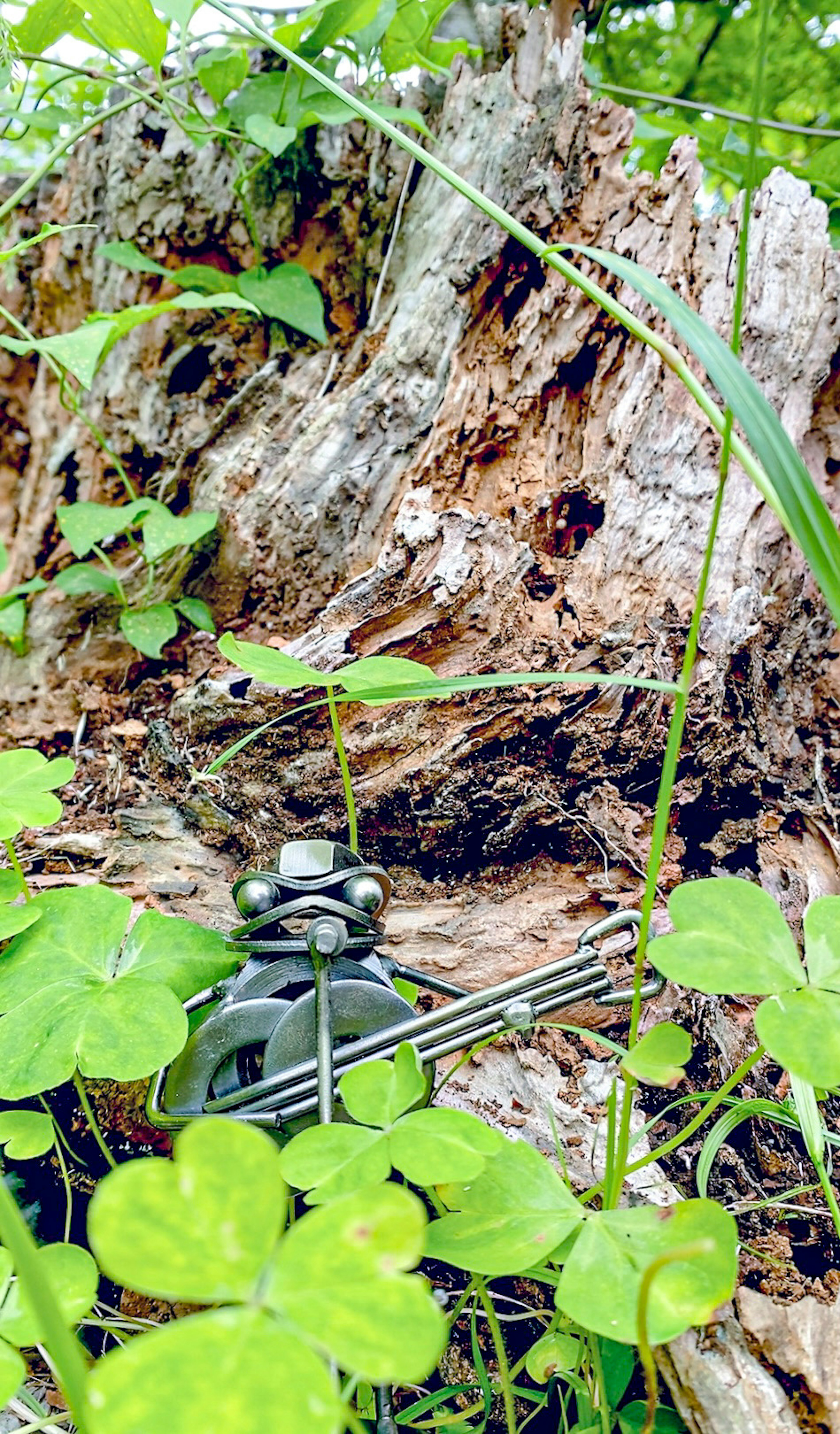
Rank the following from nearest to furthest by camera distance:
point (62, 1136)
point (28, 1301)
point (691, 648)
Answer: point (28, 1301), point (691, 648), point (62, 1136)

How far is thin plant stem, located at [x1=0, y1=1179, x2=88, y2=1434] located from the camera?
1.25ft

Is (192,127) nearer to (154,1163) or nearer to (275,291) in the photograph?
(275,291)

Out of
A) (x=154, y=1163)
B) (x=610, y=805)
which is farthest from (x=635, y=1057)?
(x=610, y=805)

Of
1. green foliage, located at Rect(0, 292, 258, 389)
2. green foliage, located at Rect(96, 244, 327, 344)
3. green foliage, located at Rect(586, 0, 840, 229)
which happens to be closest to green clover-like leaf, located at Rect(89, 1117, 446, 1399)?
green foliage, located at Rect(0, 292, 258, 389)

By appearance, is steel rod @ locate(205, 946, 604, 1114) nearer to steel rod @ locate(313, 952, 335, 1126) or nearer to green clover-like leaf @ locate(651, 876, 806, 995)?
steel rod @ locate(313, 952, 335, 1126)

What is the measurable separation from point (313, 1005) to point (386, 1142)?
7.2 inches

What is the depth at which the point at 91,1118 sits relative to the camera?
0.82 m

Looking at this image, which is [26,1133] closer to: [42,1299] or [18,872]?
[18,872]

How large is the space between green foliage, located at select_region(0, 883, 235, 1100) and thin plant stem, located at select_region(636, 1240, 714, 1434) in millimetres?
403

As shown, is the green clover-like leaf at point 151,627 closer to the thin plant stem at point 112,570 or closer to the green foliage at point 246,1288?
the thin plant stem at point 112,570

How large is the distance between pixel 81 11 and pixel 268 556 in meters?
0.91

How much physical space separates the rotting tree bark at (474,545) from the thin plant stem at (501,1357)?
0.59 ft

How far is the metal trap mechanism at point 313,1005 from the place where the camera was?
78 centimetres

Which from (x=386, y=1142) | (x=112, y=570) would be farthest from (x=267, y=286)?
(x=386, y=1142)
